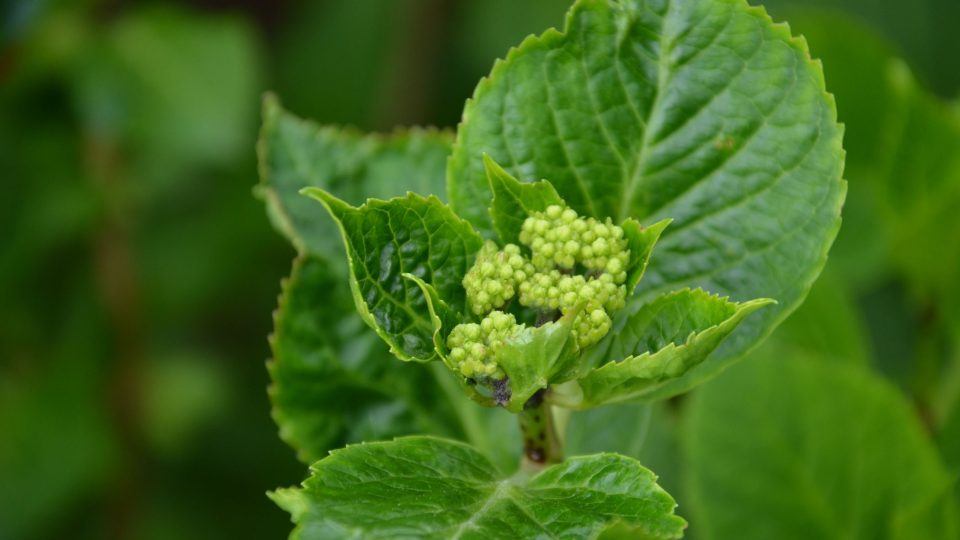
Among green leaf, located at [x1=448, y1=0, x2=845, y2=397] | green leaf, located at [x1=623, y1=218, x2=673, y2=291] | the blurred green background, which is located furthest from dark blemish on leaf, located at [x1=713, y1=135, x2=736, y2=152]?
the blurred green background

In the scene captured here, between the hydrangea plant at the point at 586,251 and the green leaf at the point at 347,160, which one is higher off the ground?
the green leaf at the point at 347,160

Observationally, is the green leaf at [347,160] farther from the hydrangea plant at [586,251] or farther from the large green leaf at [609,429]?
the large green leaf at [609,429]

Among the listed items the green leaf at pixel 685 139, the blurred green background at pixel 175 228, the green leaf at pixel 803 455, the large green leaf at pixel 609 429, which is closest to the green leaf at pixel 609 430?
the large green leaf at pixel 609 429

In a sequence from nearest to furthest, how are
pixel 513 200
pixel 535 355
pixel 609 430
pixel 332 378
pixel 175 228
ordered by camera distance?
pixel 535 355 → pixel 513 200 → pixel 332 378 → pixel 609 430 → pixel 175 228

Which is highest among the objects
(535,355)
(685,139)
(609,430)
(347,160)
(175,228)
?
(175,228)

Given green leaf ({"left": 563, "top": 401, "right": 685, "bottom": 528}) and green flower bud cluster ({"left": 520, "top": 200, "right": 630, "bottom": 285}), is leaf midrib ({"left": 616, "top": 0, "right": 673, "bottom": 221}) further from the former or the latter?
green leaf ({"left": 563, "top": 401, "right": 685, "bottom": 528})

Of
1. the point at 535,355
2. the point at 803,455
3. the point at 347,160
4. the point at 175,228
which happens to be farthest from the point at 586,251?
the point at 175,228

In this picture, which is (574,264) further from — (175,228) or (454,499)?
(175,228)
